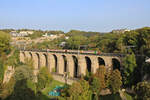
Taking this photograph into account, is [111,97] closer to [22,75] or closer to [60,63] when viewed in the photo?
[22,75]

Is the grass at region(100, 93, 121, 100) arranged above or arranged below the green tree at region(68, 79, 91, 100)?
below

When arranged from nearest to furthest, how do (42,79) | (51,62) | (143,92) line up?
(143,92), (42,79), (51,62)

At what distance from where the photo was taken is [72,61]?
36250mm

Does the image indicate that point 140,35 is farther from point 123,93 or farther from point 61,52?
point 61,52

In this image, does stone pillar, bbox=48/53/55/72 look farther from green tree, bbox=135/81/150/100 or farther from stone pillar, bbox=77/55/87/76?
green tree, bbox=135/81/150/100

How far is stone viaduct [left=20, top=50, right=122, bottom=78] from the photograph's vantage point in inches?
1102

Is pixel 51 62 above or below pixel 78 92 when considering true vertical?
below

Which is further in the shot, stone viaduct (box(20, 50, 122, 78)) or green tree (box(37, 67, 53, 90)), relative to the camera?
stone viaduct (box(20, 50, 122, 78))

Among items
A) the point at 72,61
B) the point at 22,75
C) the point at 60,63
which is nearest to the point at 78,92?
the point at 22,75

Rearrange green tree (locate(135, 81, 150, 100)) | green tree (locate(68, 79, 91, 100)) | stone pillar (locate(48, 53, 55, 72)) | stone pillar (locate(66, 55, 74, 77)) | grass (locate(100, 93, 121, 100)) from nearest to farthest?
1. green tree (locate(135, 81, 150, 100))
2. green tree (locate(68, 79, 91, 100))
3. grass (locate(100, 93, 121, 100))
4. stone pillar (locate(66, 55, 74, 77))
5. stone pillar (locate(48, 53, 55, 72))

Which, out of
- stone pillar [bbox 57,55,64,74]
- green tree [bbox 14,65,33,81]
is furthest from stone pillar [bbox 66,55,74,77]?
green tree [bbox 14,65,33,81]

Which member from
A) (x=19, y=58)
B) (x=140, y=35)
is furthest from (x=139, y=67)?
(x=19, y=58)

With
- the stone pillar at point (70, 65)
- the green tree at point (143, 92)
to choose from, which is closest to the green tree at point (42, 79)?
the stone pillar at point (70, 65)

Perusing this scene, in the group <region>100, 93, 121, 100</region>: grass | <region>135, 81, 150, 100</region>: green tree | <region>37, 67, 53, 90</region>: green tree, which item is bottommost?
<region>100, 93, 121, 100</region>: grass
